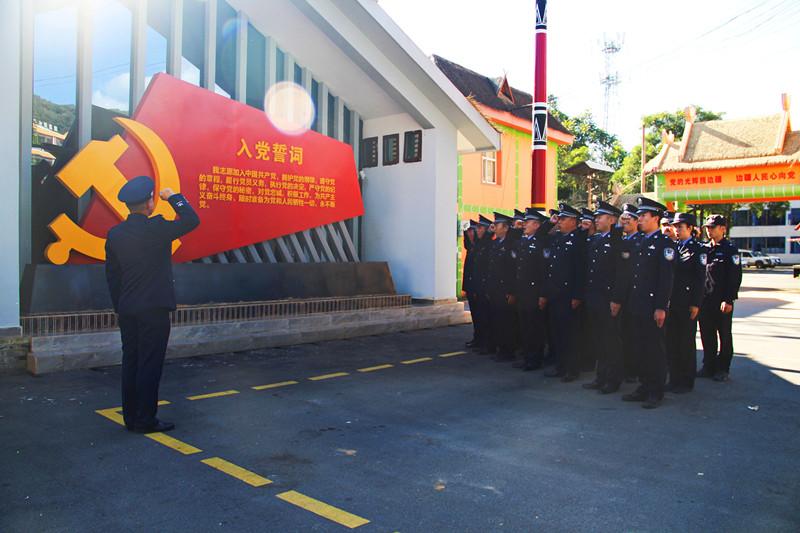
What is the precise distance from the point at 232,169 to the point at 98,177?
2.02 metres

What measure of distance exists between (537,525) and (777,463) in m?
2.08

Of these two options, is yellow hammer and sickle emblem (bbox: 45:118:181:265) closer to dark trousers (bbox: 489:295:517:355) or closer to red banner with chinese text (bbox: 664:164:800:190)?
dark trousers (bbox: 489:295:517:355)

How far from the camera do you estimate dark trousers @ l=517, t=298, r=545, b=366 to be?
7324 millimetres

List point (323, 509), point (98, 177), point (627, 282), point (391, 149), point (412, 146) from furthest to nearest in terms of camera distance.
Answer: point (391, 149) → point (412, 146) → point (98, 177) → point (627, 282) → point (323, 509)

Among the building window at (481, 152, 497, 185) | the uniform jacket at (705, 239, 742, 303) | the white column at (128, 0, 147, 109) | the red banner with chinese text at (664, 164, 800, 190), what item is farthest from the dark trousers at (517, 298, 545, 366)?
the red banner with chinese text at (664, 164, 800, 190)

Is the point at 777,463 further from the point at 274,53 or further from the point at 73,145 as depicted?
the point at 274,53

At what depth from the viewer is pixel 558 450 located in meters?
4.32

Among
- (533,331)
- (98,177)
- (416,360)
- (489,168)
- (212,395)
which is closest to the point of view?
(212,395)

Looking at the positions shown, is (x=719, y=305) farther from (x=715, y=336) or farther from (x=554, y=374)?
(x=554, y=374)

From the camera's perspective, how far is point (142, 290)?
4535 millimetres

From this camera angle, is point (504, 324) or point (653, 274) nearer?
point (653, 274)

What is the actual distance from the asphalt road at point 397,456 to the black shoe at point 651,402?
13 centimetres

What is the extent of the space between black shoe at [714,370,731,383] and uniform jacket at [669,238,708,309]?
1118mm

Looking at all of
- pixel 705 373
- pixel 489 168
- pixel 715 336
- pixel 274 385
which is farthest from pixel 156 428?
pixel 489 168
